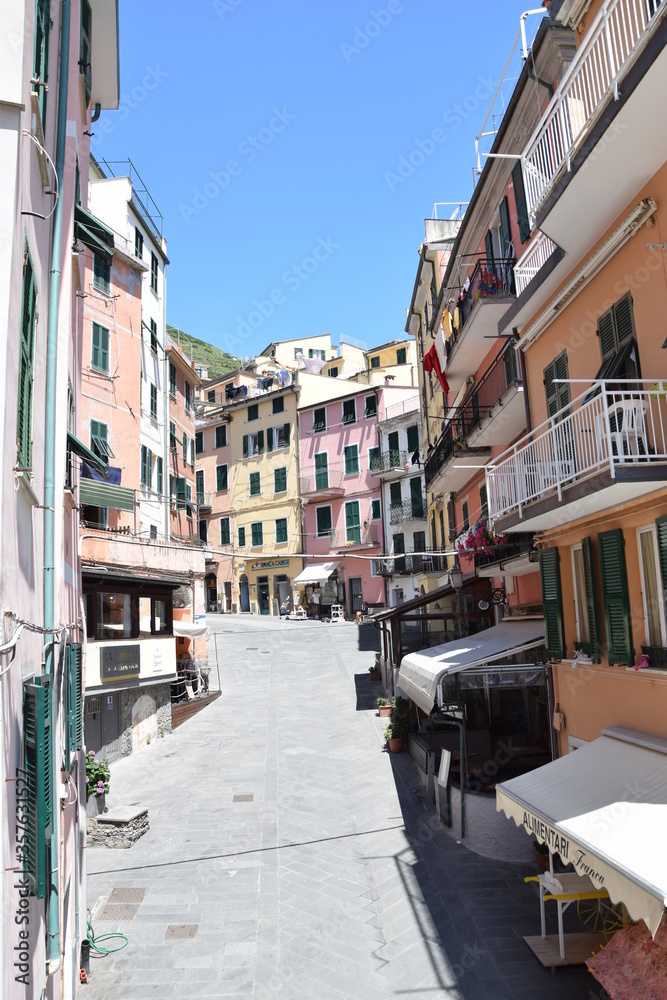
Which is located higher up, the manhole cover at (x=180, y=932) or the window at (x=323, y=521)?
the window at (x=323, y=521)

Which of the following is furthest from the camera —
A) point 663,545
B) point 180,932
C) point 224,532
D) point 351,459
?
point 224,532

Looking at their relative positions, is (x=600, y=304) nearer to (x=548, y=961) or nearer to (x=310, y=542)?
(x=548, y=961)

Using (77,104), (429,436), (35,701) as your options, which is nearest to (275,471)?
(429,436)

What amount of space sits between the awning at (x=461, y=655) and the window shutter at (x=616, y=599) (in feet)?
12.3

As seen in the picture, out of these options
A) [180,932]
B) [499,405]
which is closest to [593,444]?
[499,405]

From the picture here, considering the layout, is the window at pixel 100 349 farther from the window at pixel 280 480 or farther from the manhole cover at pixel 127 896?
the window at pixel 280 480

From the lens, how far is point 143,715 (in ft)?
68.2

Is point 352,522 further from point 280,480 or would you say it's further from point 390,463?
point 280,480

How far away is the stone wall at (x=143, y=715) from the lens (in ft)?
65.0

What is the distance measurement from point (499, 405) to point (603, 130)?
24.3 feet

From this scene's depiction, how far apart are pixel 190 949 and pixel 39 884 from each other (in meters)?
6.13

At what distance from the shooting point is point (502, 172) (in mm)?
15156

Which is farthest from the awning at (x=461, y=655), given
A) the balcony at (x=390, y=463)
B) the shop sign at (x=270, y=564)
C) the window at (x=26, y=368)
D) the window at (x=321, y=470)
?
the shop sign at (x=270, y=564)

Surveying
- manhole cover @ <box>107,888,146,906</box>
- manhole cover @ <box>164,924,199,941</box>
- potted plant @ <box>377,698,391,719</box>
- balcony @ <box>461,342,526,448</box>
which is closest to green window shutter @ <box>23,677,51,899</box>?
manhole cover @ <box>164,924,199,941</box>
